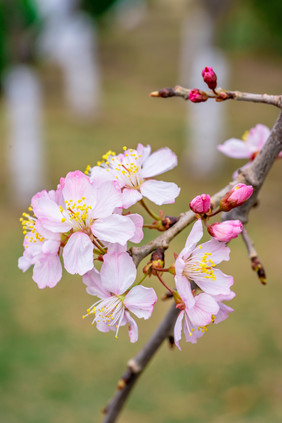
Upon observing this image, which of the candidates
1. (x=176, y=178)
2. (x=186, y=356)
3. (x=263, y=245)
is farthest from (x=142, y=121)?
(x=186, y=356)

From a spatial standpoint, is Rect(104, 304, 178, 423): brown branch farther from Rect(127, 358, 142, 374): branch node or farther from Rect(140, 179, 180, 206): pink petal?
A: Rect(140, 179, 180, 206): pink petal

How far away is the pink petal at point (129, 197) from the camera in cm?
82

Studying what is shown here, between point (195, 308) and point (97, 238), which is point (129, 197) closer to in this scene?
point (97, 238)

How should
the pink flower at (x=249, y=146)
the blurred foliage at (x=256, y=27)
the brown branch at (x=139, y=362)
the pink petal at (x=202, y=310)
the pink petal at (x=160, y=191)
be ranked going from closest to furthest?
the pink petal at (x=202, y=310), the pink petal at (x=160, y=191), the brown branch at (x=139, y=362), the pink flower at (x=249, y=146), the blurred foliage at (x=256, y=27)

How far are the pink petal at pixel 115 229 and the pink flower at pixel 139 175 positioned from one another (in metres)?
0.03

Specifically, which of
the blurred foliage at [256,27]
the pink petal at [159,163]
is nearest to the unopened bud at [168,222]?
the pink petal at [159,163]

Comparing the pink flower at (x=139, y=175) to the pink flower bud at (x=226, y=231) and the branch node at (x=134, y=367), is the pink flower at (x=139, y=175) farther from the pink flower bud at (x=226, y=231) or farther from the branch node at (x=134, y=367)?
the branch node at (x=134, y=367)

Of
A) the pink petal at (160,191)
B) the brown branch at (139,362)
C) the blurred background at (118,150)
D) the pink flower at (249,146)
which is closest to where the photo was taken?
the pink petal at (160,191)

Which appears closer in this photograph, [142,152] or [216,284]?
[216,284]

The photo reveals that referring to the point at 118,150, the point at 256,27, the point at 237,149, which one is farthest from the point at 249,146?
the point at 256,27

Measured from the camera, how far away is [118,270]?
78 centimetres

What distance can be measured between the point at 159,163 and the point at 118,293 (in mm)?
238

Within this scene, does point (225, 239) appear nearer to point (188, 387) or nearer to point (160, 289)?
point (188, 387)

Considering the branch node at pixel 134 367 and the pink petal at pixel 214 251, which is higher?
the pink petal at pixel 214 251
